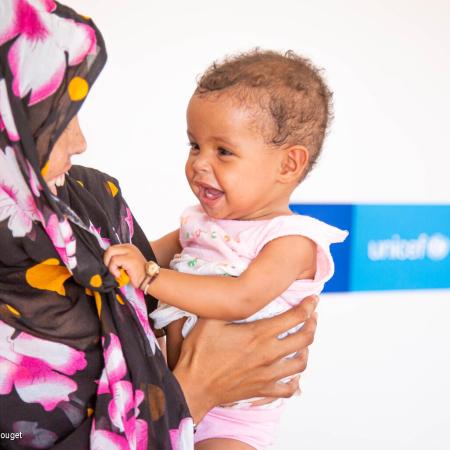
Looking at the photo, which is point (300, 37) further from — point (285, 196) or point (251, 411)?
point (251, 411)

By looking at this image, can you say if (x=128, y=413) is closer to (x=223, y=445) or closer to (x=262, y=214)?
(x=223, y=445)

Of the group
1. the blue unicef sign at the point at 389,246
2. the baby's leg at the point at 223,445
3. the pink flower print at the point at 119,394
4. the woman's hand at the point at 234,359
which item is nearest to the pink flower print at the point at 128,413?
the pink flower print at the point at 119,394

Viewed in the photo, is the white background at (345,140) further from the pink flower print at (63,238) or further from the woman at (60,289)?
the pink flower print at (63,238)

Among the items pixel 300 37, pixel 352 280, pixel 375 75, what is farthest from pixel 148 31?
pixel 352 280

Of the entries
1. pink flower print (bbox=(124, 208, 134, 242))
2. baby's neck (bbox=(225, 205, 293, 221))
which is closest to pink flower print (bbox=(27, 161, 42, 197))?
pink flower print (bbox=(124, 208, 134, 242))

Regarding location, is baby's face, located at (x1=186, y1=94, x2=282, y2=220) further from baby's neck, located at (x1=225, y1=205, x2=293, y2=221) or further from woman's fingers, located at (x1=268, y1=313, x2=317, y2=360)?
woman's fingers, located at (x1=268, y1=313, x2=317, y2=360)

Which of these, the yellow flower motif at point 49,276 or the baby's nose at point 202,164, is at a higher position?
the baby's nose at point 202,164

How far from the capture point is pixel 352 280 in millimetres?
3090

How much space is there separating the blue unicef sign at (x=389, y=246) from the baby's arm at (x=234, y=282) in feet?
5.75

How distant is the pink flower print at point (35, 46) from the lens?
0.86 meters

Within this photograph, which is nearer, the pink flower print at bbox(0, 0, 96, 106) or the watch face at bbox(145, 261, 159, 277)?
the pink flower print at bbox(0, 0, 96, 106)

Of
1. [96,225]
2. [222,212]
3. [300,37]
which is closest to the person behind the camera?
[96,225]

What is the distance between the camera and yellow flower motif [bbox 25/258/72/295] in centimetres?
96

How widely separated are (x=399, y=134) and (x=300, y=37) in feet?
1.91
